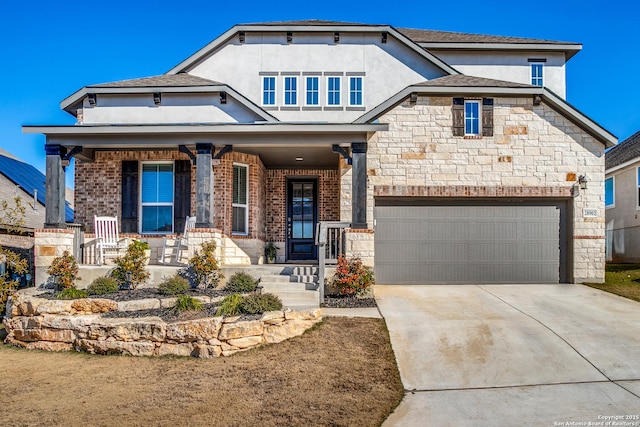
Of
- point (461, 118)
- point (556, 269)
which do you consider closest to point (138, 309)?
point (461, 118)

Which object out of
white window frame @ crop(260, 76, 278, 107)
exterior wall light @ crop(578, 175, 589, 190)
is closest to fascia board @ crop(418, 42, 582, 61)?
white window frame @ crop(260, 76, 278, 107)

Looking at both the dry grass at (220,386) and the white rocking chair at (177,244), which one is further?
the white rocking chair at (177,244)

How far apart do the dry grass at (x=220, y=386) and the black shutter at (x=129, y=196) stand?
483 cm

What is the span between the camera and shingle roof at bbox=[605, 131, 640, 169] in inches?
681

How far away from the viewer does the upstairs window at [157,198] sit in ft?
41.9

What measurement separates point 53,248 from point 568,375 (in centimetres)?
957

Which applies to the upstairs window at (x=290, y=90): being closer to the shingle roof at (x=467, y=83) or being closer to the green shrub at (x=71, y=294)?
the shingle roof at (x=467, y=83)

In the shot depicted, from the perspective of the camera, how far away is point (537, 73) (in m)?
17.3

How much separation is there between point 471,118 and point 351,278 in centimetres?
497

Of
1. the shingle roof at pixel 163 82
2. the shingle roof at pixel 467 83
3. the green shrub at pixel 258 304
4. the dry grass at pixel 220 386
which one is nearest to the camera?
the dry grass at pixel 220 386

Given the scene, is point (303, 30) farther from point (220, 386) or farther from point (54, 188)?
point (220, 386)

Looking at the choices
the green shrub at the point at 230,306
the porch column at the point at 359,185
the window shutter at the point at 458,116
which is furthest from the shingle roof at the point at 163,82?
the green shrub at the point at 230,306

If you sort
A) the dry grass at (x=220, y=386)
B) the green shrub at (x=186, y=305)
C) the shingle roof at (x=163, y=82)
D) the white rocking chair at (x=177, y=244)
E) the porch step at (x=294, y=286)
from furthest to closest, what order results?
the shingle roof at (x=163, y=82) → the white rocking chair at (x=177, y=244) → the porch step at (x=294, y=286) → the green shrub at (x=186, y=305) → the dry grass at (x=220, y=386)

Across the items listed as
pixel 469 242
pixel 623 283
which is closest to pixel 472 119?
pixel 469 242
